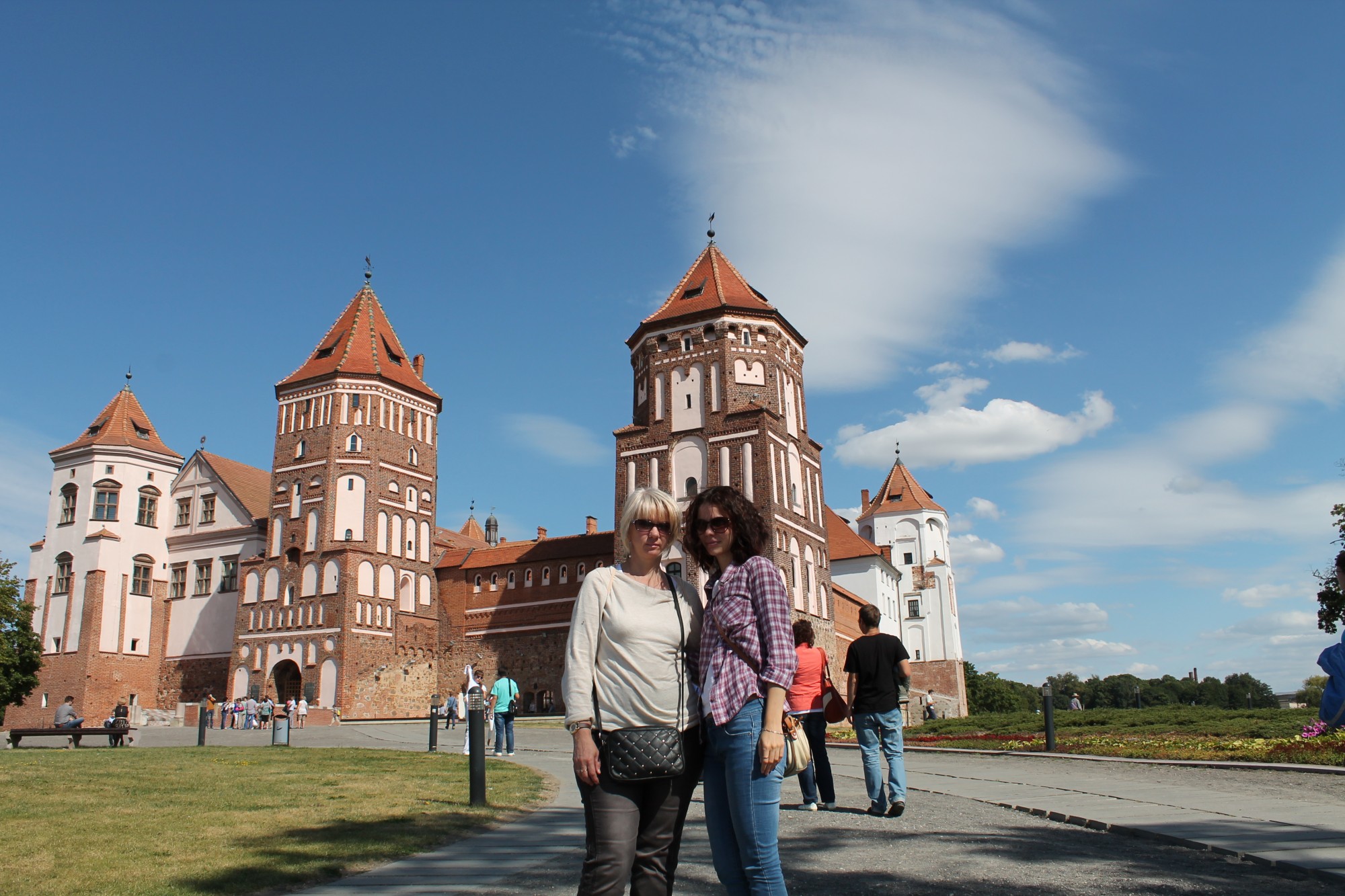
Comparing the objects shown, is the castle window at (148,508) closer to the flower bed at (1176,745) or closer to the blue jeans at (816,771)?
the flower bed at (1176,745)

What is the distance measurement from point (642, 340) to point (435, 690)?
64.6ft

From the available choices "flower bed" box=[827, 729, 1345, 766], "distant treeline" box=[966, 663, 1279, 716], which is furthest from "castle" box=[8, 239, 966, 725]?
"distant treeline" box=[966, 663, 1279, 716]

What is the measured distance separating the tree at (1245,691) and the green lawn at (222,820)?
108260mm

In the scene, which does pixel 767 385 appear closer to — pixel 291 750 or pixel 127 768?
pixel 291 750

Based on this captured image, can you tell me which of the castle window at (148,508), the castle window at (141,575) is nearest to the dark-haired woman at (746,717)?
the castle window at (141,575)

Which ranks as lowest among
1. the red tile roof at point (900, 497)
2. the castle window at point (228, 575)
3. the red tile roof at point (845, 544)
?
the castle window at point (228, 575)

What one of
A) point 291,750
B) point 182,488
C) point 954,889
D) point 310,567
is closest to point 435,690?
point 310,567

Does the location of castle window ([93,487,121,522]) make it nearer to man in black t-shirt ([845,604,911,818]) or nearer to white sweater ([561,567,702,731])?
man in black t-shirt ([845,604,911,818])

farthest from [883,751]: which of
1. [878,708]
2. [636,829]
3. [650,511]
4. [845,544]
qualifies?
[845,544]

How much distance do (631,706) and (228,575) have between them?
49.9 m

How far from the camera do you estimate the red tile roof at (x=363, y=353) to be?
155ft

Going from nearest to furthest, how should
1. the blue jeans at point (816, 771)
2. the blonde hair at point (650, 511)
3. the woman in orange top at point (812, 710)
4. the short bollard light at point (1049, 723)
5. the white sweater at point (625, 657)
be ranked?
1. the white sweater at point (625, 657)
2. the blonde hair at point (650, 511)
3. the woman in orange top at point (812, 710)
4. the blue jeans at point (816, 771)
5. the short bollard light at point (1049, 723)

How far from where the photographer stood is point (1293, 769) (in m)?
10.3

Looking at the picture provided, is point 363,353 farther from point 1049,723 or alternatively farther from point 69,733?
point 1049,723
